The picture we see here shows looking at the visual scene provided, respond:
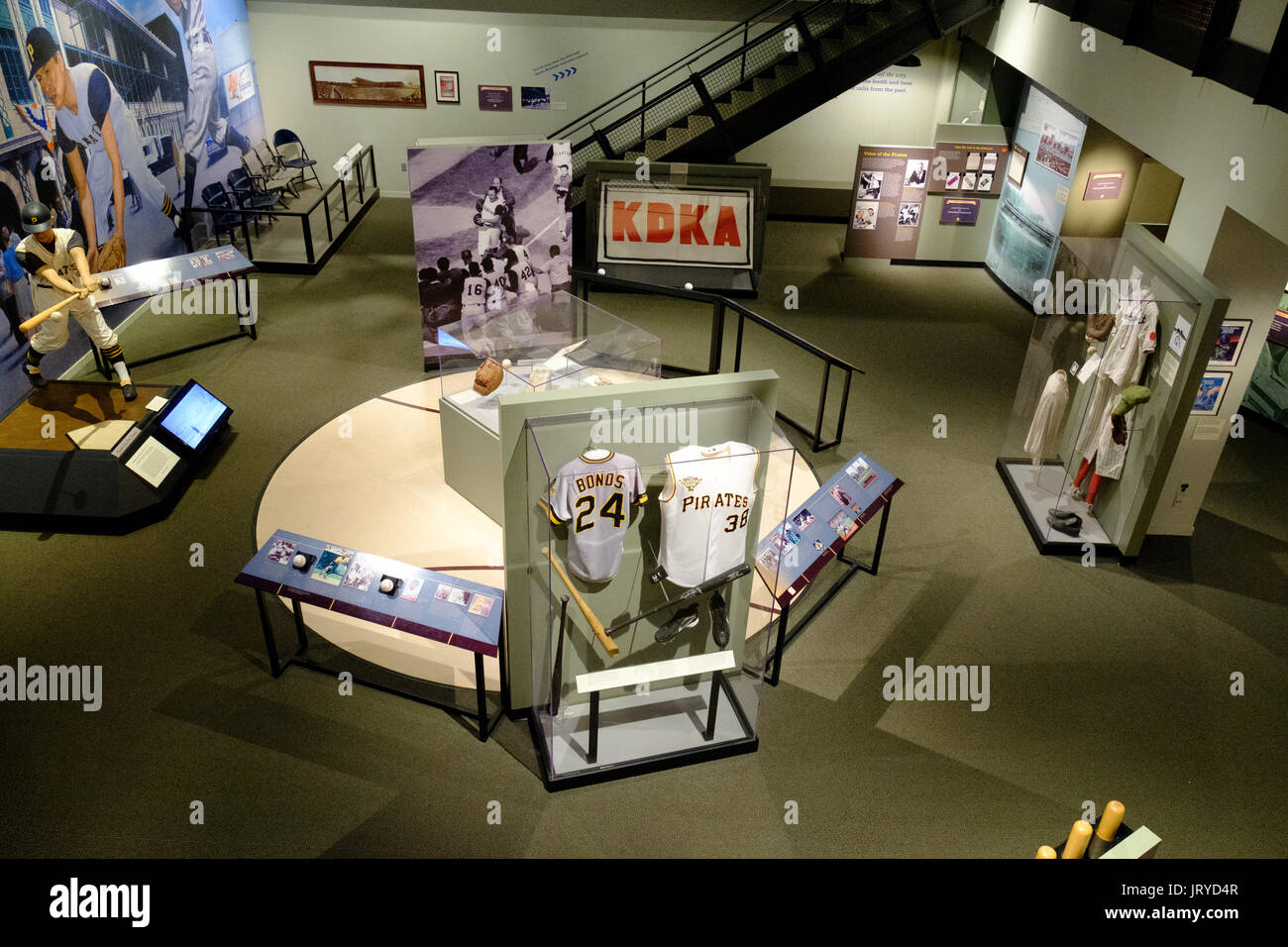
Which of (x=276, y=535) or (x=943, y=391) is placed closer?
(x=276, y=535)

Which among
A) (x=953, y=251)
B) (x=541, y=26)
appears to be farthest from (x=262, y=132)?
(x=953, y=251)

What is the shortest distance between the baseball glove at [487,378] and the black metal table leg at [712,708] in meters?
3.00

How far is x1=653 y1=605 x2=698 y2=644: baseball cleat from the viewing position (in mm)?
5465

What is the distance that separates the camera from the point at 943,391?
10148 mm

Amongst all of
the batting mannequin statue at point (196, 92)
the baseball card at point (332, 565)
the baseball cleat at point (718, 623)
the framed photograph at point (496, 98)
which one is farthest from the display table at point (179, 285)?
the baseball cleat at point (718, 623)

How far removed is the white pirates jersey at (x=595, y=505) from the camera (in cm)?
496

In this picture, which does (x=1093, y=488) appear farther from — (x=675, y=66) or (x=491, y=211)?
(x=675, y=66)

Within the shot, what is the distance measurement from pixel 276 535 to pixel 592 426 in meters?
2.35

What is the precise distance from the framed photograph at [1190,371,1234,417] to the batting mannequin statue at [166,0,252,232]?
11.2 metres

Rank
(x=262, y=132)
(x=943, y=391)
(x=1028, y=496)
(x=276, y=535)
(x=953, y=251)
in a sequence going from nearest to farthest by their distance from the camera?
(x=276, y=535) < (x=1028, y=496) < (x=943, y=391) < (x=953, y=251) < (x=262, y=132)

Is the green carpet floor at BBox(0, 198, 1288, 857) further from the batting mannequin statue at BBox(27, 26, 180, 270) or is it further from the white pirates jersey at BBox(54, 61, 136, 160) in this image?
the white pirates jersey at BBox(54, 61, 136, 160)

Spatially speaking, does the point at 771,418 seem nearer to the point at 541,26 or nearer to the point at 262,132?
the point at 541,26

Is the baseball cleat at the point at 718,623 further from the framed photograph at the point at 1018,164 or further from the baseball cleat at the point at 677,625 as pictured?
the framed photograph at the point at 1018,164

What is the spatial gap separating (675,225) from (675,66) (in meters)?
3.89
